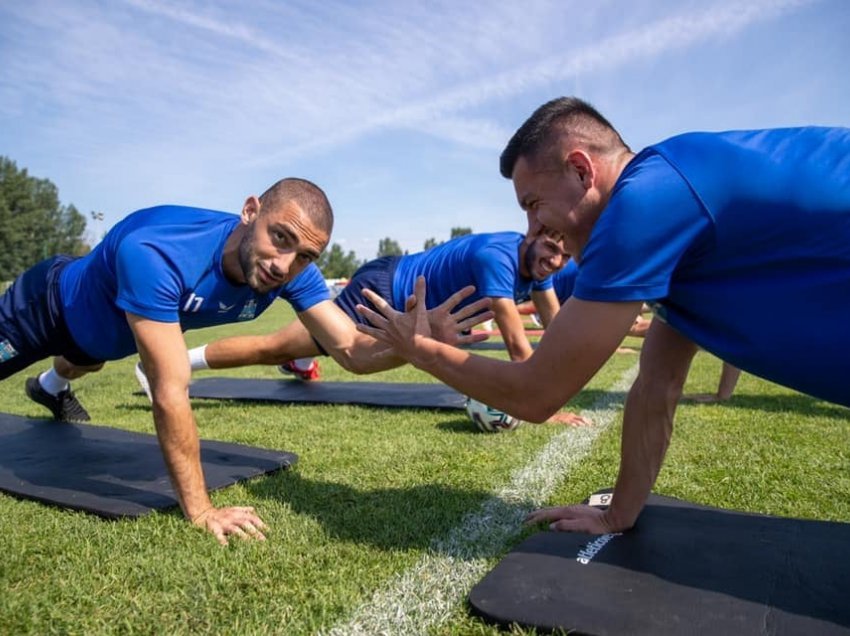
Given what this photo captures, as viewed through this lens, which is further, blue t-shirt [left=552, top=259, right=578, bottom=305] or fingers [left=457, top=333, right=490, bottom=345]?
blue t-shirt [left=552, top=259, right=578, bottom=305]

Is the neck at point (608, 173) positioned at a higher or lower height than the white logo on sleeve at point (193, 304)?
higher

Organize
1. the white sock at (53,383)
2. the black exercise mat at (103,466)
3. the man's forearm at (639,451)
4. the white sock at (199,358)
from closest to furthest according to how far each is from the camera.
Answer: the man's forearm at (639,451) → the black exercise mat at (103,466) → the white sock at (53,383) → the white sock at (199,358)

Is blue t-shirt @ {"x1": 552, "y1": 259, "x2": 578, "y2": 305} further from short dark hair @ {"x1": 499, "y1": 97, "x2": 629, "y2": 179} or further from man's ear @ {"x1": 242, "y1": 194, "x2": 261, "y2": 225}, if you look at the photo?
short dark hair @ {"x1": 499, "y1": 97, "x2": 629, "y2": 179}

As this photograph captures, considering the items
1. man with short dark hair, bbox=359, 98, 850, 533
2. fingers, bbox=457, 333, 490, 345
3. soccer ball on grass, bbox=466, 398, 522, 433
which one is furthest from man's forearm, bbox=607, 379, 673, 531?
soccer ball on grass, bbox=466, 398, 522, 433

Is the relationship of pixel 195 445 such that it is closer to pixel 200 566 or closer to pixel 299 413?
pixel 200 566

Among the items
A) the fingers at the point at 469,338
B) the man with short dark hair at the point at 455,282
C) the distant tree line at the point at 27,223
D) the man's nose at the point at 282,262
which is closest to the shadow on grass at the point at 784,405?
the man with short dark hair at the point at 455,282

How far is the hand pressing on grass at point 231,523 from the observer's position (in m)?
2.65

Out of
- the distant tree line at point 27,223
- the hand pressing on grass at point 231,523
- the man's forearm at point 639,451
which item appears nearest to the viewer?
the man's forearm at point 639,451

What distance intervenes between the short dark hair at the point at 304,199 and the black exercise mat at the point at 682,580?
1887mm

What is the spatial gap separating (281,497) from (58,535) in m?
0.99

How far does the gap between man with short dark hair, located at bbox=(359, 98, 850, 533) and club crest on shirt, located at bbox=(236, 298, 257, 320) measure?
1969 mm

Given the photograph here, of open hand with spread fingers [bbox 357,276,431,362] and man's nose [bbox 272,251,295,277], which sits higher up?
man's nose [bbox 272,251,295,277]

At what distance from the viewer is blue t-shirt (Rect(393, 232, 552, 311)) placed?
16.0ft

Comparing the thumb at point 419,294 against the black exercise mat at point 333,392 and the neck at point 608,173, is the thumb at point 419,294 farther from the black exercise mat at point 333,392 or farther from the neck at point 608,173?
the black exercise mat at point 333,392
